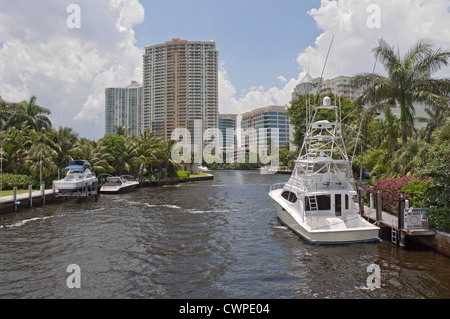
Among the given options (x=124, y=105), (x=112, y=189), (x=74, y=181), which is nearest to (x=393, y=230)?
(x=74, y=181)

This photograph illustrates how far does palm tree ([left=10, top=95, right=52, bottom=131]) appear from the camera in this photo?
146 feet

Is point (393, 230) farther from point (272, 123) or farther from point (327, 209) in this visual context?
point (272, 123)

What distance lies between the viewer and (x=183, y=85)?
550 ft


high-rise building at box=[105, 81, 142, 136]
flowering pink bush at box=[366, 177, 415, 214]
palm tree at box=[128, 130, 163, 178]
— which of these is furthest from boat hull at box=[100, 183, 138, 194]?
high-rise building at box=[105, 81, 142, 136]

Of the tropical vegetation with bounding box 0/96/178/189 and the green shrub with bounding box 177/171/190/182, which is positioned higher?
the tropical vegetation with bounding box 0/96/178/189

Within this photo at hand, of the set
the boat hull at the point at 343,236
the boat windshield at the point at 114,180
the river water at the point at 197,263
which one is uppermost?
the boat windshield at the point at 114,180

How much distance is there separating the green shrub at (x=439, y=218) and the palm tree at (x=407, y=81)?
9425mm

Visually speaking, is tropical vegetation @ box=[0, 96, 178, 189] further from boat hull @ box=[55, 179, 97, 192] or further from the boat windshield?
boat hull @ box=[55, 179, 97, 192]

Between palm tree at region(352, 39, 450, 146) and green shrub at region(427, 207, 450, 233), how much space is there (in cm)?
943

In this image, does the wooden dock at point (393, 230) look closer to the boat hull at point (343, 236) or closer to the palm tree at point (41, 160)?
the boat hull at point (343, 236)

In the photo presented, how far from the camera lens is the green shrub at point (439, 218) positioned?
15391 mm

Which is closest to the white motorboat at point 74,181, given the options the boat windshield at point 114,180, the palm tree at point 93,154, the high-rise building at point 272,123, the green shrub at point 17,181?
the green shrub at point 17,181

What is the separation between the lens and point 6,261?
14742 millimetres
